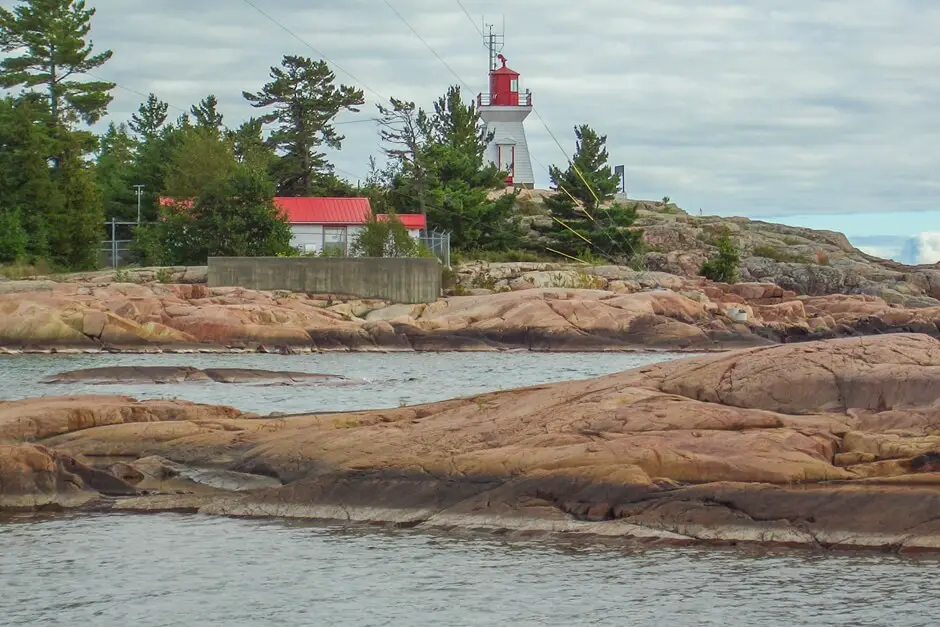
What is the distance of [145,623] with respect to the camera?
39.8 feet

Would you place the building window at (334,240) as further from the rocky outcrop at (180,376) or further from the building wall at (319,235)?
the rocky outcrop at (180,376)

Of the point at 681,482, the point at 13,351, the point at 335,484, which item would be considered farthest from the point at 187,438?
the point at 13,351

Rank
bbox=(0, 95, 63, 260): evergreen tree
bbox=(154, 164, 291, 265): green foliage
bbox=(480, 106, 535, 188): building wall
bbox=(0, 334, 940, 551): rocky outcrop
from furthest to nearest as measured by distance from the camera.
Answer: bbox=(480, 106, 535, 188): building wall < bbox=(154, 164, 291, 265): green foliage < bbox=(0, 95, 63, 260): evergreen tree < bbox=(0, 334, 940, 551): rocky outcrop

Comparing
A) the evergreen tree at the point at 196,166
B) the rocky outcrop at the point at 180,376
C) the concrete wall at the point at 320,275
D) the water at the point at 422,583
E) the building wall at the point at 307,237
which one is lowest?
the water at the point at 422,583

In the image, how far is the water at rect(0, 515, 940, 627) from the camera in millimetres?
12156

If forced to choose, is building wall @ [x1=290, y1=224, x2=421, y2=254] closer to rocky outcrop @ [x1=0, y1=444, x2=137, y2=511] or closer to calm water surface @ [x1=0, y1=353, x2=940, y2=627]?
rocky outcrop @ [x1=0, y1=444, x2=137, y2=511]

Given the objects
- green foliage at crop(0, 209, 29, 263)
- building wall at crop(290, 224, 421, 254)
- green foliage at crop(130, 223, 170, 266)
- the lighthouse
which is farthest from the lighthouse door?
green foliage at crop(0, 209, 29, 263)

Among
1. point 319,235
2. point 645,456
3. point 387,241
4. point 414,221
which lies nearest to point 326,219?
point 319,235

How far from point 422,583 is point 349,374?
23731 millimetres

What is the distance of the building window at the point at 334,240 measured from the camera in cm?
5912

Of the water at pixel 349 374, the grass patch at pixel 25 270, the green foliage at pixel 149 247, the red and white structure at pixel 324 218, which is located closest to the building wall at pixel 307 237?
the red and white structure at pixel 324 218

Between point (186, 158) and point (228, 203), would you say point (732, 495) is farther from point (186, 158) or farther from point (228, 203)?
point (186, 158)

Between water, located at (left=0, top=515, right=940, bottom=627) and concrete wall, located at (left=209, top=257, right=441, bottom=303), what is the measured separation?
39520 millimetres

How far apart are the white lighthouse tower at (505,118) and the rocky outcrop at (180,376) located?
51.6 meters
